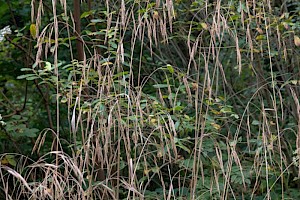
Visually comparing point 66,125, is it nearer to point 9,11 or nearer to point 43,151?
point 43,151

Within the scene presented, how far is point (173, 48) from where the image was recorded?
323cm

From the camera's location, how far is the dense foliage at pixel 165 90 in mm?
2158

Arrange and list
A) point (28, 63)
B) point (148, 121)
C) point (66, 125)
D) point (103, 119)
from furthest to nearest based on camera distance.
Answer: point (66, 125) < point (28, 63) < point (148, 121) < point (103, 119)

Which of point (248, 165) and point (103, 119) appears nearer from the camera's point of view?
point (103, 119)

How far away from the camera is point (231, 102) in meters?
3.10

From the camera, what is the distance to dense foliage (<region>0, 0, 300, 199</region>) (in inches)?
85.0

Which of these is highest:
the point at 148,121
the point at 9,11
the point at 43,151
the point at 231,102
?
the point at 9,11

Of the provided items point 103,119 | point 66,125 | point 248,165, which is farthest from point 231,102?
point 103,119

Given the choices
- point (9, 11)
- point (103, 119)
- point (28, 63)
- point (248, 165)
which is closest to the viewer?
point (103, 119)

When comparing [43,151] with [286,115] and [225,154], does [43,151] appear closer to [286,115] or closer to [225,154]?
[225,154]

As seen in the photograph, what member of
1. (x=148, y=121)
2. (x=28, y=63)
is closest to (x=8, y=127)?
(x=28, y=63)

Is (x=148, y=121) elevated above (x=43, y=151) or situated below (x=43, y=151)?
above

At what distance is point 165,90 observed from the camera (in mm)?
3172

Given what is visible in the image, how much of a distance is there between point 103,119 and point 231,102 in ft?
4.51
